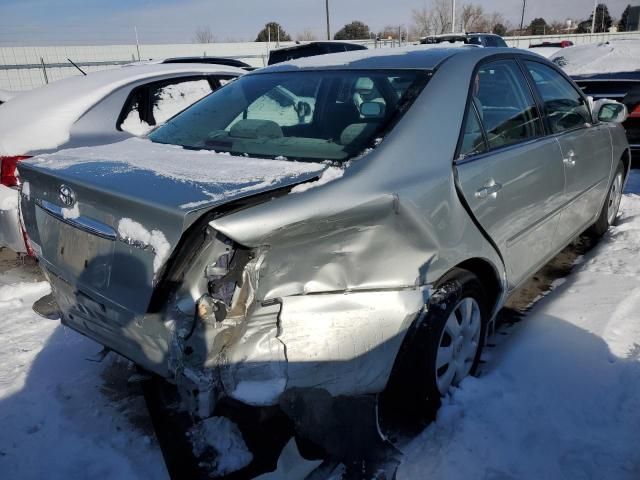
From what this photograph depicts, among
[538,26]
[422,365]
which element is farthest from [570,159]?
[538,26]

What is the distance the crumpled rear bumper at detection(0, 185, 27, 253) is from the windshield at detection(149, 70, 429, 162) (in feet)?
4.31

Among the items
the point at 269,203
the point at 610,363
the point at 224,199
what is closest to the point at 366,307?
the point at 269,203

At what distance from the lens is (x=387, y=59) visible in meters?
2.74

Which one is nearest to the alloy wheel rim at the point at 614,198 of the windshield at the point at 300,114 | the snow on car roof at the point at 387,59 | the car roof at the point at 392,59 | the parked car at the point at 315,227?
the parked car at the point at 315,227

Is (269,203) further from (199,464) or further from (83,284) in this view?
(199,464)

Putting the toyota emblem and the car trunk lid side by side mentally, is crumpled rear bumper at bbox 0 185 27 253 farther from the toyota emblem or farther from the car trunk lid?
the toyota emblem

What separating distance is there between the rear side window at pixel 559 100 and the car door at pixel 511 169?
8.3 inches

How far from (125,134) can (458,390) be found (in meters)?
3.31

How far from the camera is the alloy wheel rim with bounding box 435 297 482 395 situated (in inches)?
92.7

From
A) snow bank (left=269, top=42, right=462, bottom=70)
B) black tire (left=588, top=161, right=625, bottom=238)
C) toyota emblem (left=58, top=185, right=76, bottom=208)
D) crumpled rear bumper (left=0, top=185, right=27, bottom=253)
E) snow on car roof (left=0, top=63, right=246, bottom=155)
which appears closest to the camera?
toyota emblem (left=58, top=185, right=76, bottom=208)

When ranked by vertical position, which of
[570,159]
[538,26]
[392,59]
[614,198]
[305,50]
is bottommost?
[614,198]

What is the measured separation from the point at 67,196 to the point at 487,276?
196cm

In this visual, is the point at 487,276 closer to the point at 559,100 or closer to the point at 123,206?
the point at 559,100

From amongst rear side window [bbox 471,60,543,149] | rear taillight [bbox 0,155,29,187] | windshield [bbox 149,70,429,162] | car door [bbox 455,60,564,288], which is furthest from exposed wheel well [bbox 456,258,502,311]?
rear taillight [bbox 0,155,29,187]
